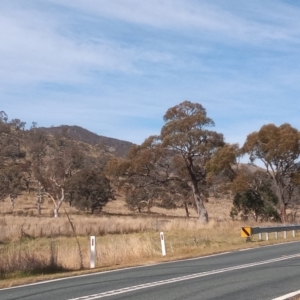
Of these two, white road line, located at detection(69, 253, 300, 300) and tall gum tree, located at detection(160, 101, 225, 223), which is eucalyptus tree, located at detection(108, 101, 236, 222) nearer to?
tall gum tree, located at detection(160, 101, 225, 223)

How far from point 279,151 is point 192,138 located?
6.54 meters

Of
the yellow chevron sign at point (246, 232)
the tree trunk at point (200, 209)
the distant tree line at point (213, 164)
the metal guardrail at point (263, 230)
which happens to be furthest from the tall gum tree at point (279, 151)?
the yellow chevron sign at point (246, 232)

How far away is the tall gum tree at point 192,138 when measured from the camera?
42125 millimetres

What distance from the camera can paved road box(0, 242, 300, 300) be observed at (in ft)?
33.4

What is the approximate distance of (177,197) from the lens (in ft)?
218

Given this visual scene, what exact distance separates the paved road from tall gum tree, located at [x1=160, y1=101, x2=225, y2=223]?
2617 centimetres

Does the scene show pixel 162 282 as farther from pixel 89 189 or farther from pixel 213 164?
pixel 89 189

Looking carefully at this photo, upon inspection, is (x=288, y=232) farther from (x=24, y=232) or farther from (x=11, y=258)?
(x=11, y=258)

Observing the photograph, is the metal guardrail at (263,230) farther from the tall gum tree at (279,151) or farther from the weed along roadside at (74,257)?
the tall gum tree at (279,151)

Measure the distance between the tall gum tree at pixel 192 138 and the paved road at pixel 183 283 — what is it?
26168mm

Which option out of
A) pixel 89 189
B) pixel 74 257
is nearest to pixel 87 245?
pixel 74 257

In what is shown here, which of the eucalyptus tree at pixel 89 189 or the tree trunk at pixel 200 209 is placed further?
the eucalyptus tree at pixel 89 189

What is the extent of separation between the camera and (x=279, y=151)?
39750 millimetres

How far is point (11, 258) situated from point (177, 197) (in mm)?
52598
